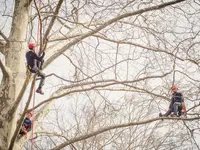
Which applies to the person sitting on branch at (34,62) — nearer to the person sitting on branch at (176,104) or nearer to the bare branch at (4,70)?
the bare branch at (4,70)

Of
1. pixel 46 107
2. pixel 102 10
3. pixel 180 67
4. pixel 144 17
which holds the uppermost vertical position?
pixel 144 17

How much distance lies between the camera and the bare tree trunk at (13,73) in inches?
161

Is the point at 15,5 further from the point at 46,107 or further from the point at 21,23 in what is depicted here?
the point at 46,107

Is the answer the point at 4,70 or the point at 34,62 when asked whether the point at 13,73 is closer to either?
the point at 4,70

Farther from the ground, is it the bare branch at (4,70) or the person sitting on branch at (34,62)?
the person sitting on branch at (34,62)

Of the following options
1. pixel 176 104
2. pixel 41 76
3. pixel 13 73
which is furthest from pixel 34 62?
pixel 176 104

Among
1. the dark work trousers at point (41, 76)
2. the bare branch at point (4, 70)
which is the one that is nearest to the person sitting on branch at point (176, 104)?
the dark work trousers at point (41, 76)

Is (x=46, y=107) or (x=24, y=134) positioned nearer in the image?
(x=24, y=134)

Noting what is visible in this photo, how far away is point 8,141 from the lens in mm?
4055

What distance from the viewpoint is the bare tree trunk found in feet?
13.4

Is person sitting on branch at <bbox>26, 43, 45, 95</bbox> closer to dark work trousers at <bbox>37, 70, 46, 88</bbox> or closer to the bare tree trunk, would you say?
dark work trousers at <bbox>37, 70, 46, 88</bbox>

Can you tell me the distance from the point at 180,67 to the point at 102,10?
1.86 m

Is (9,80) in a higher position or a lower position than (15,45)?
lower

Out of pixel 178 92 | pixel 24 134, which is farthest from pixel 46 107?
pixel 178 92
